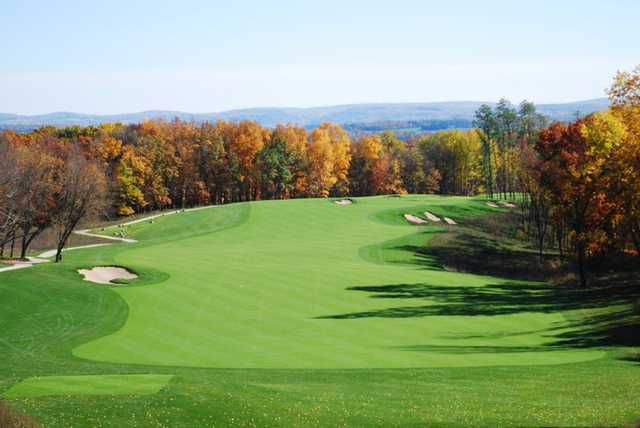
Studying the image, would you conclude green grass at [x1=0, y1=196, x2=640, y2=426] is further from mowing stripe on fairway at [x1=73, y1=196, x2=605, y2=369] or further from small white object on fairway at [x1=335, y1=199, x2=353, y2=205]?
small white object on fairway at [x1=335, y1=199, x2=353, y2=205]

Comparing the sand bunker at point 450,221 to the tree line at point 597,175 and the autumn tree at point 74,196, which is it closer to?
the tree line at point 597,175

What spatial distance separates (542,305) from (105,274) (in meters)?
26.5

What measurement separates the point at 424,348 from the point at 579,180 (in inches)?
1054

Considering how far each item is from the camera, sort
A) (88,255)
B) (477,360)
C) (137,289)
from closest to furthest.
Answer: (477,360) → (137,289) → (88,255)

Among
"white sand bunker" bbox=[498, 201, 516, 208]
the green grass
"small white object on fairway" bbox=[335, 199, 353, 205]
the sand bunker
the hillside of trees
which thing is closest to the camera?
the green grass

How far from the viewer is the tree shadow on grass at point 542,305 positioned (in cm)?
3312

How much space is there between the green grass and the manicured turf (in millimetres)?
511

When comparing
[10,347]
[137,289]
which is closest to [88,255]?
[137,289]

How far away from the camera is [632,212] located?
42594 millimetres

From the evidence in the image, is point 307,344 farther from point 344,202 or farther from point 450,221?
point 344,202

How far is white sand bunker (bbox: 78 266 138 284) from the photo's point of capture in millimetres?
42594

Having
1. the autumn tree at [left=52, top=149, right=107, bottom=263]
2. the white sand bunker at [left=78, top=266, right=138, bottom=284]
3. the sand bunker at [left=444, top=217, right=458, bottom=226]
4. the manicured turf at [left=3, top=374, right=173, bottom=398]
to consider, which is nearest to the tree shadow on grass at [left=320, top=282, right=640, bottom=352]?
the white sand bunker at [left=78, top=266, right=138, bottom=284]

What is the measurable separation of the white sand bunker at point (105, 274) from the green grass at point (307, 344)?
0.68m

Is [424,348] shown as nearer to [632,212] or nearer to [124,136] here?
[632,212]
